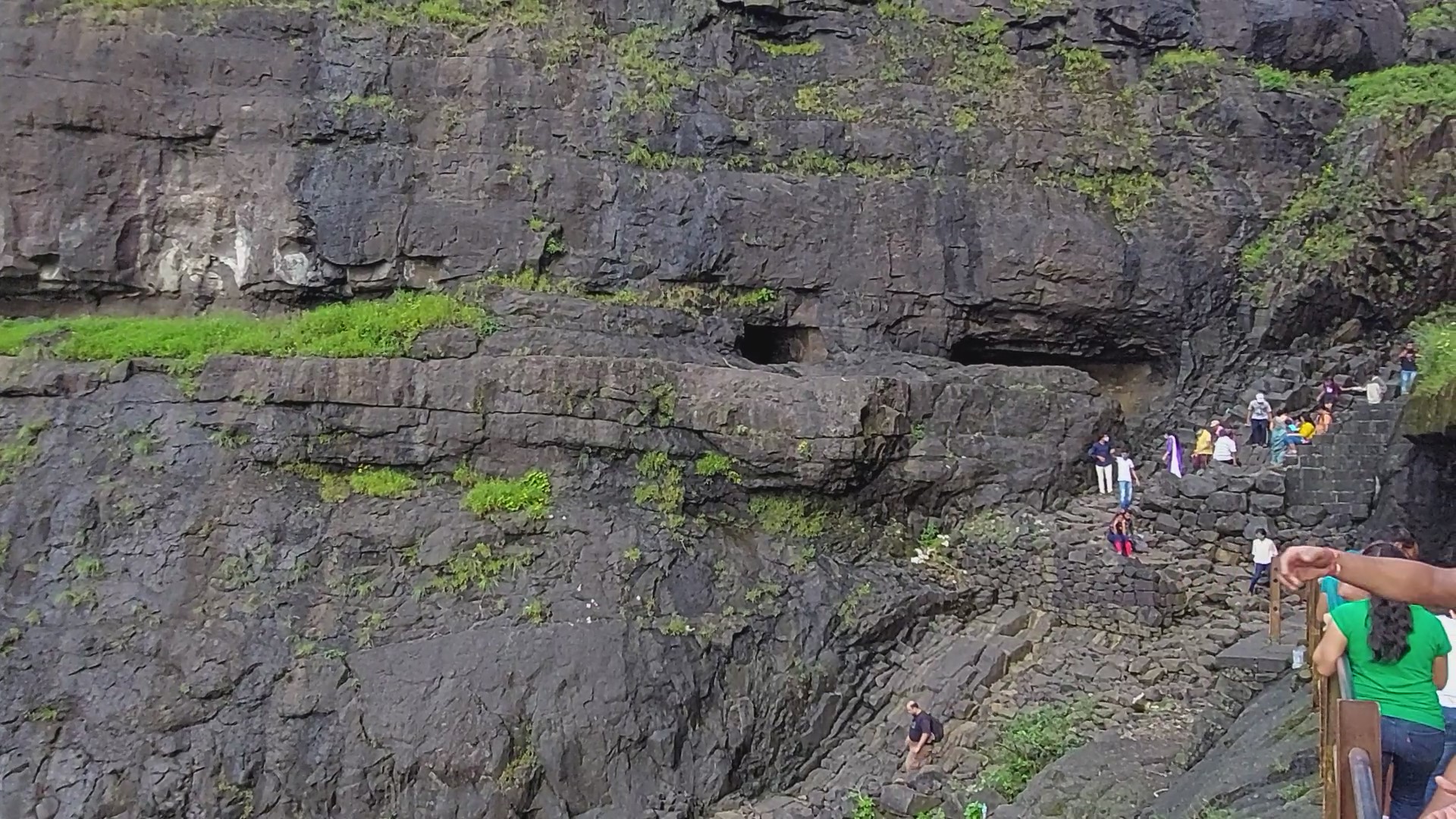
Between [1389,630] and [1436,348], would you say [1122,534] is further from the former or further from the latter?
[1389,630]

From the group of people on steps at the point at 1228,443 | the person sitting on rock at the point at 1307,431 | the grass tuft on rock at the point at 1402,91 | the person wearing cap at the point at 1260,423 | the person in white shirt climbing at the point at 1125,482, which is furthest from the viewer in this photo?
the grass tuft on rock at the point at 1402,91

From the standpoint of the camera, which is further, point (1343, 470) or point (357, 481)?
point (357, 481)

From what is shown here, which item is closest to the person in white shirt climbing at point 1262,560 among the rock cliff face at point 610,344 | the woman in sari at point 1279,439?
the rock cliff face at point 610,344

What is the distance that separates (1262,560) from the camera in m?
11.7

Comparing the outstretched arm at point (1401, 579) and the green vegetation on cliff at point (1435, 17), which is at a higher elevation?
the green vegetation on cliff at point (1435, 17)

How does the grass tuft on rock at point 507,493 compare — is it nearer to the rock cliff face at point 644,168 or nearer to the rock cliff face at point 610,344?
the rock cliff face at point 610,344

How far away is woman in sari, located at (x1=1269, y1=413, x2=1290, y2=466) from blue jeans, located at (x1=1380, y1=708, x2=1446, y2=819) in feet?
31.5

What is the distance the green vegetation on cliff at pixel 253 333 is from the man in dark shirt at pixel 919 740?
847cm

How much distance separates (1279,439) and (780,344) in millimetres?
7912

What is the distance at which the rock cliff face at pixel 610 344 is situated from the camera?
11.4 meters

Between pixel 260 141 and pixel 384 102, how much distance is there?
214 cm

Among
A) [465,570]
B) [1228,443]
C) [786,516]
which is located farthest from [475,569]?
[1228,443]

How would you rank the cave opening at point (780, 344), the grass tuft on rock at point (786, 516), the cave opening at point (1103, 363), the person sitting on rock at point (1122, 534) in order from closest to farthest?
the person sitting on rock at point (1122, 534)
the grass tuft on rock at point (786, 516)
the cave opening at point (780, 344)
the cave opening at point (1103, 363)

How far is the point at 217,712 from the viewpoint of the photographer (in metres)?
11.1
